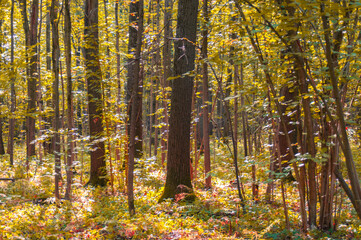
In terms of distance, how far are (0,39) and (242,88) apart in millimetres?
6607

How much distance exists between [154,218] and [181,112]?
2.27m

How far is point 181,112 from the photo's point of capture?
6.11 m

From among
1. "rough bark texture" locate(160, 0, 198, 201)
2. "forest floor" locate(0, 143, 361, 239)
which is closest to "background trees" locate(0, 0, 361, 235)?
"rough bark texture" locate(160, 0, 198, 201)

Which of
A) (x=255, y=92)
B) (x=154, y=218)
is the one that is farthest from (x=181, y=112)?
(x=255, y=92)

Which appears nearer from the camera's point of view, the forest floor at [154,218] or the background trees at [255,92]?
the background trees at [255,92]

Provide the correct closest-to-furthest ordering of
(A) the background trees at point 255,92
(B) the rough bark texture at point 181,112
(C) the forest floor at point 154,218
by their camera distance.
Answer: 1. (A) the background trees at point 255,92
2. (C) the forest floor at point 154,218
3. (B) the rough bark texture at point 181,112

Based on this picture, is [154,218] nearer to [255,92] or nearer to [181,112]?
[181,112]

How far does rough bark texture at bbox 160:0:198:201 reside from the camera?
5.97 m

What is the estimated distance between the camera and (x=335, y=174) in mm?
3689

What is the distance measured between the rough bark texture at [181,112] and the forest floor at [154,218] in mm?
566

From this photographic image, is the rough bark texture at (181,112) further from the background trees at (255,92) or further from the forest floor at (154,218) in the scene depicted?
the forest floor at (154,218)

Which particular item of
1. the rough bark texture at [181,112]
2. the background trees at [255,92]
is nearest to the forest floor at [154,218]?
the background trees at [255,92]

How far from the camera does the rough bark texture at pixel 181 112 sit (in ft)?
19.6

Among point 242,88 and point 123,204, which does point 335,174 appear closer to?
point 242,88
